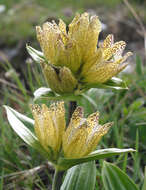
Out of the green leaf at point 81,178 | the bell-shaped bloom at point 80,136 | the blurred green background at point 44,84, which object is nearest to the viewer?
the bell-shaped bloom at point 80,136

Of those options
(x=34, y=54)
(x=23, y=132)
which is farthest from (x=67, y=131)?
(x=34, y=54)

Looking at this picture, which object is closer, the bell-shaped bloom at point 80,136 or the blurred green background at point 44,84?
the bell-shaped bloom at point 80,136

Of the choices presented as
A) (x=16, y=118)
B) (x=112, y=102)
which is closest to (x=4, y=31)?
(x=112, y=102)

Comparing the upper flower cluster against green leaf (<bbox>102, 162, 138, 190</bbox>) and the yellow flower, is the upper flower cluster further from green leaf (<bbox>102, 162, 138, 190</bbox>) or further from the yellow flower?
green leaf (<bbox>102, 162, 138, 190</bbox>)

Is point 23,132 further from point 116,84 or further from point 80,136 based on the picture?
point 116,84

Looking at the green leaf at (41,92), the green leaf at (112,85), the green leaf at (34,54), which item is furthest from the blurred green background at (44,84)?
the green leaf at (34,54)

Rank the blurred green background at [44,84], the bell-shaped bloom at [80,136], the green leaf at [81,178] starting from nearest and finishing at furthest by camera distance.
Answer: the bell-shaped bloom at [80,136]
the green leaf at [81,178]
the blurred green background at [44,84]

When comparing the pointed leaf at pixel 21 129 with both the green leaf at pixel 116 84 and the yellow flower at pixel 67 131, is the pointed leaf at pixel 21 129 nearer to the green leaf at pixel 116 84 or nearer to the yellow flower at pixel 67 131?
the yellow flower at pixel 67 131
